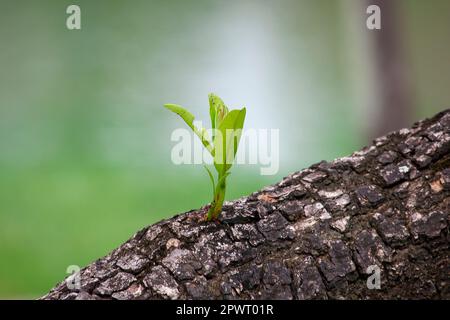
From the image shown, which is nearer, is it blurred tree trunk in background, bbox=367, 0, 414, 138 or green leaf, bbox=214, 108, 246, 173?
green leaf, bbox=214, 108, 246, 173

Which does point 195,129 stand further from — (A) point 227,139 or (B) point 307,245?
(B) point 307,245

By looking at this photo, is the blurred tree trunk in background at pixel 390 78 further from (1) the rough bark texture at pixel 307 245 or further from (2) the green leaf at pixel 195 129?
(2) the green leaf at pixel 195 129

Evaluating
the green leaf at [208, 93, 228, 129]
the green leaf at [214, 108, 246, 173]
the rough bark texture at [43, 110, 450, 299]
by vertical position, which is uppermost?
the green leaf at [208, 93, 228, 129]

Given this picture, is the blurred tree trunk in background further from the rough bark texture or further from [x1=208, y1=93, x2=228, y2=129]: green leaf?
[x1=208, y1=93, x2=228, y2=129]: green leaf

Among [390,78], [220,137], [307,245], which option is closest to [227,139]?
[220,137]

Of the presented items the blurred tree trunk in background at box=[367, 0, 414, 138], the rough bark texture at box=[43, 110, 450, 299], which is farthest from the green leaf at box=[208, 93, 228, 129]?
the blurred tree trunk in background at box=[367, 0, 414, 138]

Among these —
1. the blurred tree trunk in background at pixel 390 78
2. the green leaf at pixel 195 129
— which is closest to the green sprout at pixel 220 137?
the green leaf at pixel 195 129

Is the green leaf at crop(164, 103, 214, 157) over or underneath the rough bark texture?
over

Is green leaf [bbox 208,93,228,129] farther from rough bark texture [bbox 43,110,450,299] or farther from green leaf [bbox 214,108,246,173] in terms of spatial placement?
rough bark texture [bbox 43,110,450,299]
